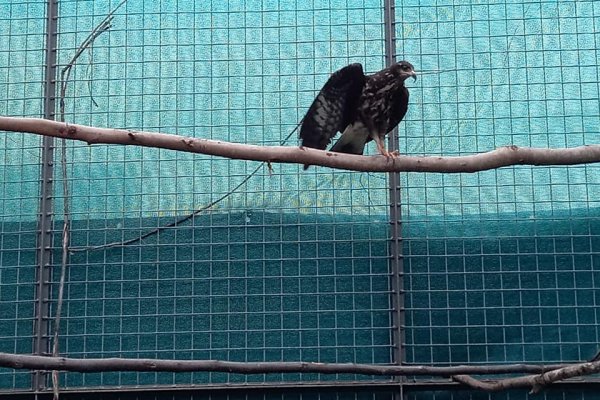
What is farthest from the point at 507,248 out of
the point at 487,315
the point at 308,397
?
the point at 308,397

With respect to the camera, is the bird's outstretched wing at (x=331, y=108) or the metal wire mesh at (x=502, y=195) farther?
the metal wire mesh at (x=502, y=195)

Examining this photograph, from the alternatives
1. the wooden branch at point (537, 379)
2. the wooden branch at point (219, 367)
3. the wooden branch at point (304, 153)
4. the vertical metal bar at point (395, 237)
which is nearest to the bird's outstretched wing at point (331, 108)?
the vertical metal bar at point (395, 237)

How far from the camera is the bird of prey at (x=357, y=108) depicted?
3854 mm

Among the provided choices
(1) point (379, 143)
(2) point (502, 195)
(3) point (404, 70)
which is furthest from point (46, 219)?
(2) point (502, 195)

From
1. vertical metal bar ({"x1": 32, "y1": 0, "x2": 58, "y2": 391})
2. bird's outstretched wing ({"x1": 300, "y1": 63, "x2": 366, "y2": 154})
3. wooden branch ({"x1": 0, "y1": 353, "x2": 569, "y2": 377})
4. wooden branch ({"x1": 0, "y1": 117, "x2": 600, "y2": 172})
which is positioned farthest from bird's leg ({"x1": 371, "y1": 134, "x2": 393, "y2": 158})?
vertical metal bar ({"x1": 32, "y1": 0, "x2": 58, "y2": 391})

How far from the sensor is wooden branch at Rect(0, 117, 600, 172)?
2832 millimetres

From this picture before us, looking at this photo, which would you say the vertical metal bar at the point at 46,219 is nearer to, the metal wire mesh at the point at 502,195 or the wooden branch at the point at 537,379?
the metal wire mesh at the point at 502,195

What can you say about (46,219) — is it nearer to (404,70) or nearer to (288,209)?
(288,209)

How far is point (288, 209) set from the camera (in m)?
4.44

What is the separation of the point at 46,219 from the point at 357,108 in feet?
5.30

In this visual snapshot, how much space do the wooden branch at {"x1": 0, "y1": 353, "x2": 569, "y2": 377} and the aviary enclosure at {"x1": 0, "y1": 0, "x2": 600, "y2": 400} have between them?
1.19 ft

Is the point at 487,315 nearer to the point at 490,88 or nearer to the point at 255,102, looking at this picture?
the point at 490,88

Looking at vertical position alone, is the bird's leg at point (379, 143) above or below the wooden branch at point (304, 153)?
above

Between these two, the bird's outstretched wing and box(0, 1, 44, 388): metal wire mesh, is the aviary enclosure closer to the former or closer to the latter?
box(0, 1, 44, 388): metal wire mesh
